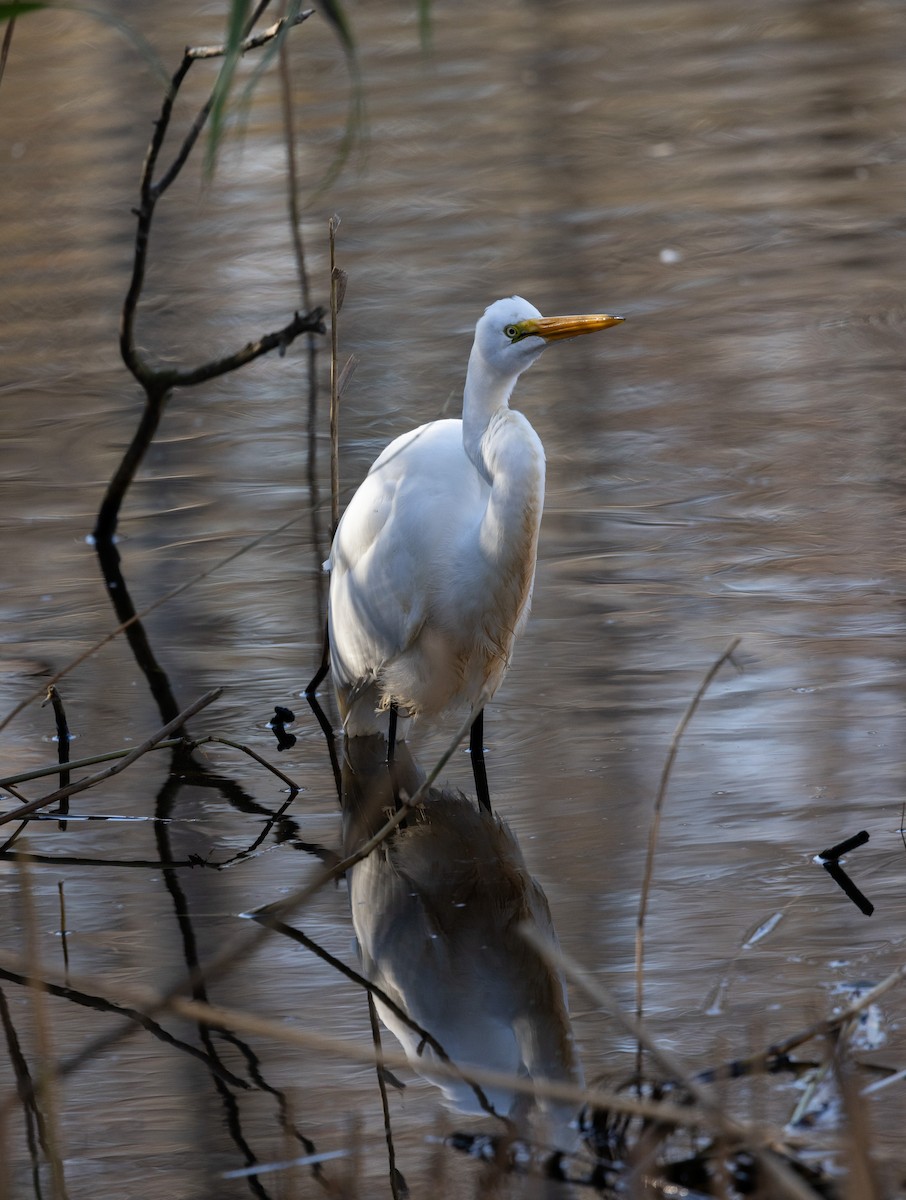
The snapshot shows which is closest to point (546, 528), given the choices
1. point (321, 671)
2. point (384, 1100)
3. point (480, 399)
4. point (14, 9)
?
point (321, 671)

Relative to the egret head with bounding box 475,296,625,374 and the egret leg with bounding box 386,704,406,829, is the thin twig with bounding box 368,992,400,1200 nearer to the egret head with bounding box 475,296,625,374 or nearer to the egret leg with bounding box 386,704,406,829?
the egret leg with bounding box 386,704,406,829

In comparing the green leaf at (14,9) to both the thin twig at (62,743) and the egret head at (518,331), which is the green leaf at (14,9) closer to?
the egret head at (518,331)

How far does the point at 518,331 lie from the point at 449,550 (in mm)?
490

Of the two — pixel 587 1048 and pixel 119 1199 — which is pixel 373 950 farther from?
pixel 119 1199

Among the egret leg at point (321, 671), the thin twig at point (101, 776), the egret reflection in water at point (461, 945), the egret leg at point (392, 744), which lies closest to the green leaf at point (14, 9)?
the egret reflection in water at point (461, 945)

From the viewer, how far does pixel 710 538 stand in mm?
4879

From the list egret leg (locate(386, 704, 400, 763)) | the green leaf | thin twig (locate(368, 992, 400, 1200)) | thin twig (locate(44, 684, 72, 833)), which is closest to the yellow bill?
egret leg (locate(386, 704, 400, 763))

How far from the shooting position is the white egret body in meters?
3.57

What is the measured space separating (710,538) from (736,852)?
69.2 inches

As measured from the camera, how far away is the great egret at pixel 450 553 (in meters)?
3.57

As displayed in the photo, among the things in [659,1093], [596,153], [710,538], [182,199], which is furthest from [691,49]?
[659,1093]

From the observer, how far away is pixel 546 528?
5.04m

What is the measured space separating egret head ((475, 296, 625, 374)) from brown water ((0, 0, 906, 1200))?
81 cm

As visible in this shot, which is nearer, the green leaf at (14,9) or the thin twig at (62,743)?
the green leaf at (14,9)
